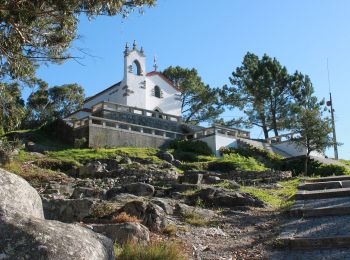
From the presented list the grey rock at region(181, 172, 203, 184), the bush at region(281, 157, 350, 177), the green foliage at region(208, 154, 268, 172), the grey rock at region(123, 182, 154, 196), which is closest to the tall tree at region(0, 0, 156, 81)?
the grey rock at region(123, 182, 154, 196)

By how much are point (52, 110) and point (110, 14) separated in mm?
38611

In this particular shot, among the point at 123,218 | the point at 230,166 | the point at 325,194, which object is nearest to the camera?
the point at 123,218

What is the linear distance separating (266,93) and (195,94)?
9.96 metres

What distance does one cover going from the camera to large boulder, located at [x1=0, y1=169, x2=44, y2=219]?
528 cm

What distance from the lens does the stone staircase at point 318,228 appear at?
8.28 m

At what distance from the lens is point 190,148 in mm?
31578

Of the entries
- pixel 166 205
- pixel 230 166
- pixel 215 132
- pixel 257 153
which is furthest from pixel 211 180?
pixel 215 132

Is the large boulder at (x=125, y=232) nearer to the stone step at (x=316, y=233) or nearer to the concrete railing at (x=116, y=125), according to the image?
the stone step at (x=316, y=233)

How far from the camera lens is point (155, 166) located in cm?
2383

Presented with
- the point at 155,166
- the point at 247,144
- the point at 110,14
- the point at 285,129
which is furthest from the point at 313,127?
the point at 110,14

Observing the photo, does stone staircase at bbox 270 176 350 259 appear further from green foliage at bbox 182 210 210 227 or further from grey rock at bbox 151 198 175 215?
grey rock at bbox 151 198 175 215

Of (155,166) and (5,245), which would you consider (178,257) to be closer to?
(5,245)

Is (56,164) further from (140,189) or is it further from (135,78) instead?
(135,78)

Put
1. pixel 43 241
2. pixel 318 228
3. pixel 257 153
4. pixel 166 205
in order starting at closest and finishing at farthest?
pixel 43 241, pixel 318 228, pixel 166 205, pixel 257 153
